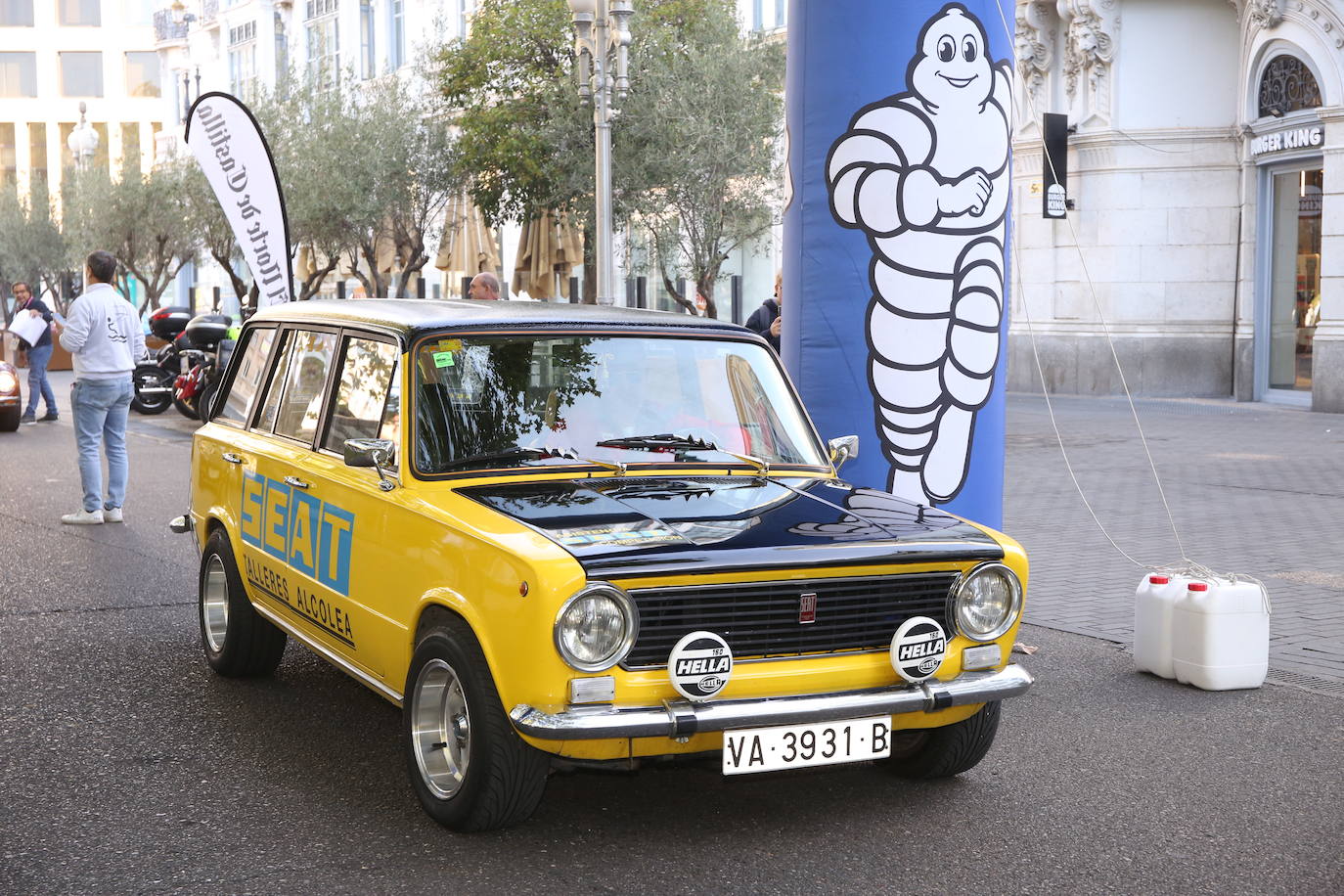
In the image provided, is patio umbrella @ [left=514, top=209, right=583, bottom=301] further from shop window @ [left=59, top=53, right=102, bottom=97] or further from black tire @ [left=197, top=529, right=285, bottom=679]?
shop window @ [left=59, top=53, right=102, bottom=97]

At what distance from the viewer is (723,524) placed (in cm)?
482

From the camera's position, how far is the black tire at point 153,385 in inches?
933

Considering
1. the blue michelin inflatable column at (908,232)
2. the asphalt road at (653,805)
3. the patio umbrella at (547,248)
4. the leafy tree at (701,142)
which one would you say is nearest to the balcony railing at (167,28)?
the patio umbrella at (547,248)

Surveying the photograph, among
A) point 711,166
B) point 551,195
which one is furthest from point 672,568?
point 551,195

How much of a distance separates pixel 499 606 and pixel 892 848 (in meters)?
1.37

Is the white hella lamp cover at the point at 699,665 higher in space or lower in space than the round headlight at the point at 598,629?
lower

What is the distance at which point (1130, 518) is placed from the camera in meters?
12.0

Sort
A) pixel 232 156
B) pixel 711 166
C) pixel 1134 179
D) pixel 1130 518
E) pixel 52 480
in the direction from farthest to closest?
1. pixel 1134 179
2. pixel 711 166
3. pixel 52 480
4. pixel 232 156
5. pixel 1130 518

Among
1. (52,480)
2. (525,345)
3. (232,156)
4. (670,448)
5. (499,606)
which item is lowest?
(52,480)

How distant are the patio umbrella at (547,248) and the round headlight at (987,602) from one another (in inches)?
871

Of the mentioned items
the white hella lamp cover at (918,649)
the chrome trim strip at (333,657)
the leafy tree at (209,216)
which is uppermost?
the leafy tree at (209,216)

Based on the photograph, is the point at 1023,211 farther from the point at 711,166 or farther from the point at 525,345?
the point at 525,345

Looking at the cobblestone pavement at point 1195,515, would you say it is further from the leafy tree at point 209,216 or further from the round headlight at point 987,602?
the leafy tree at point 209,216

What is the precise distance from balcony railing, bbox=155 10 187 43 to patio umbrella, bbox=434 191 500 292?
38022mm
